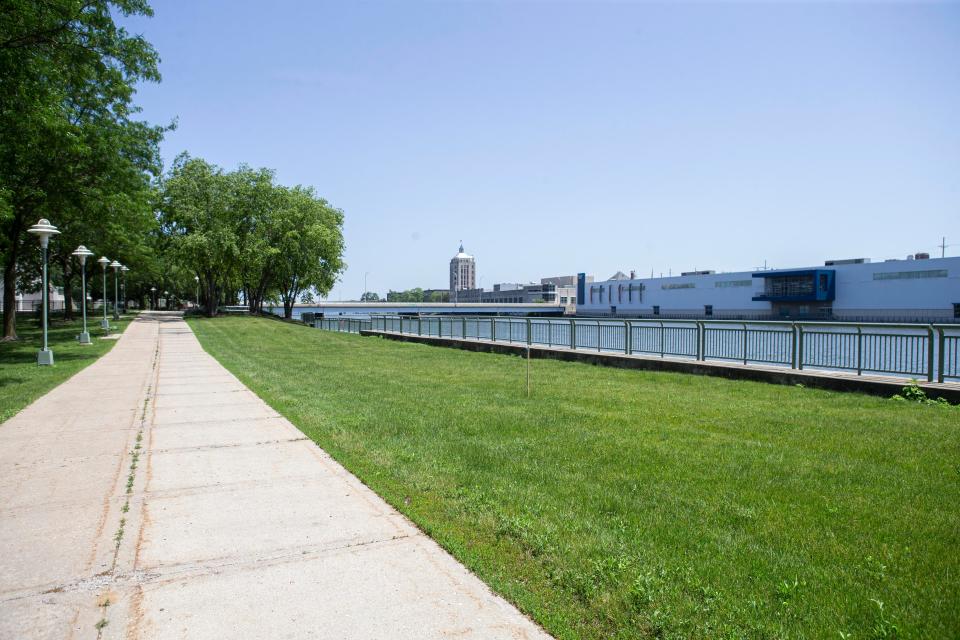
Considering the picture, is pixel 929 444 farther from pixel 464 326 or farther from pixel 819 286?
pixel 819 286

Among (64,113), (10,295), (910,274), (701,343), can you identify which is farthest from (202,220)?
(910,274)

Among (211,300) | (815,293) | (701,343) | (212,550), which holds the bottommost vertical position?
(212,550)

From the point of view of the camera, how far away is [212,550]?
424 cm

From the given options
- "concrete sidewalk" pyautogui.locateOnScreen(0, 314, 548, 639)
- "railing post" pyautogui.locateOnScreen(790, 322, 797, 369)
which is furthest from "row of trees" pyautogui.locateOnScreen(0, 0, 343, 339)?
"railing post" pyautogui.locateOnScreen(790, 322, 797, 369)

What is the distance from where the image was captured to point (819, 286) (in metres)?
75.5

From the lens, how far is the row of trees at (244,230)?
49906 mm

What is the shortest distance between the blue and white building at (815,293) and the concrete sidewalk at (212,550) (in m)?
71.5

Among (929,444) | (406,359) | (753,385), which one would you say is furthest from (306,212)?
(929,444)

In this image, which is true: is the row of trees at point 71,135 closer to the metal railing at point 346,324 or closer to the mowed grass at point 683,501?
the mowed grass at point 683,501

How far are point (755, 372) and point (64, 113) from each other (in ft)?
66.7

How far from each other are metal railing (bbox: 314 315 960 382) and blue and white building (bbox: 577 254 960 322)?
58876 millimetres

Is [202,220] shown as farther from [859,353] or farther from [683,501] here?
[683,501]

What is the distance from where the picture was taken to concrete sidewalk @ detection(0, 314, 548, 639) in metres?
3.30

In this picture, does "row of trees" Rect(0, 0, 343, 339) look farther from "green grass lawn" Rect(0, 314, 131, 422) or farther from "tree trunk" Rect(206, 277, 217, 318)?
"tree trunk" Rect(206, 277, 217, 318)
